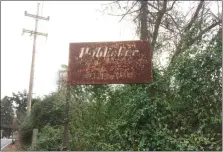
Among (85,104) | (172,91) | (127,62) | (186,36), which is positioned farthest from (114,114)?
(186,36)

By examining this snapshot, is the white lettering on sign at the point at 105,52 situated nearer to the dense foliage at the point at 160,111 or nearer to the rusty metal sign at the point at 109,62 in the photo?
the rusty metal sign at the point at 109,62

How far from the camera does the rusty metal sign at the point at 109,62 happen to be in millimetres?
10273

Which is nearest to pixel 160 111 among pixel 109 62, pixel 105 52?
pixel 109 62

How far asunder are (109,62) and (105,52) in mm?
293

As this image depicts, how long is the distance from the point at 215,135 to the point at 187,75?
2.03 meters

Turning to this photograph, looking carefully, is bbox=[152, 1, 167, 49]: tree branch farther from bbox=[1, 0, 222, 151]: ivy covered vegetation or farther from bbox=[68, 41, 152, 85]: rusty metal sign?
bbox=[68, 41, 152, 85]: rusty metal sign

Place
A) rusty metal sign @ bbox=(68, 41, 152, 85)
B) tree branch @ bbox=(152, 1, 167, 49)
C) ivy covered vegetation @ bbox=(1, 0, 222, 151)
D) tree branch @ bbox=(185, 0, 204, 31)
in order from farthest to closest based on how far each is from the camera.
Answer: tree branch @ bbox=(152, 1, 167, 49) → tree branch @ bbox=(185, 0, 204, 31) → ivy covered vegetation @ bbox=(1, 0, 222, 151) → rusty metal sign @ bbox=(68, 41, 152, 85)

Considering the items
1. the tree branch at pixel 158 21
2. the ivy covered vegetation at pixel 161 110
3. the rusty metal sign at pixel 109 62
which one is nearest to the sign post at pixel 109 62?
the rusty metal sign at pixel 109 62

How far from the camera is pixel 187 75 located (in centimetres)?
1186

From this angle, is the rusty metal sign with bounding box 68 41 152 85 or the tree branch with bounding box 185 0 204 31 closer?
the rusty metal sign with bounding box 68 41 152 85

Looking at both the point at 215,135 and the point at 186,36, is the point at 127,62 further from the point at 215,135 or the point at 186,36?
the point at 186,36

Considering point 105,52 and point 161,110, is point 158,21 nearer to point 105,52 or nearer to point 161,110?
point 161,110

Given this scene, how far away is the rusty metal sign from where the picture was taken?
10273 millimetres

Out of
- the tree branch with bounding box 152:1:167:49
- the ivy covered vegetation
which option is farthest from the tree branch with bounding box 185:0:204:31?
the ivy covered vegetation
